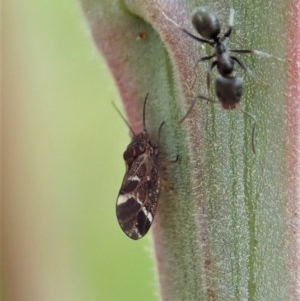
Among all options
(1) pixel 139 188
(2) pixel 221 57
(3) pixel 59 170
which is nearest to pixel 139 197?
(1) pixel 139 188

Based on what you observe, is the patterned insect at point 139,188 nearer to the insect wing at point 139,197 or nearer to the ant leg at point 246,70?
the insect wing at point 139,197

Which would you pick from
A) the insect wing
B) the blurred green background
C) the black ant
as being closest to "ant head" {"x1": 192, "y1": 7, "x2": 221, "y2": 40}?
the black ant

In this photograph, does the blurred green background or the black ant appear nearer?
the black ant

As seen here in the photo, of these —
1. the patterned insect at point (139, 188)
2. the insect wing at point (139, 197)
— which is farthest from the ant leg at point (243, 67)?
the insect wing at point (139, 197)

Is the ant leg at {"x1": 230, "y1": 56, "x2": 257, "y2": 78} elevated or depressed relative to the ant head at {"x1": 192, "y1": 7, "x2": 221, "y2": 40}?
depressed

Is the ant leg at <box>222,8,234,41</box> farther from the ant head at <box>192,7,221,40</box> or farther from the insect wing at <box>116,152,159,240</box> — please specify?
the insect wing at <box>116,152,159,240</box>

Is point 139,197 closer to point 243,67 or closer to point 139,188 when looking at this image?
point 139,188
